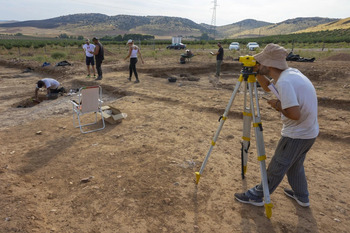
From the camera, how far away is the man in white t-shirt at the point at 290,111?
2.09m

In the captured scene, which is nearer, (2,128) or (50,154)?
(50,154)

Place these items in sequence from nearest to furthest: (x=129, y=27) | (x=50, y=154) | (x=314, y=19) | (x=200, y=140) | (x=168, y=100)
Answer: (x=50, y=154) < (x=200, y=140) < (x=168, y=100) < (x=129, y=27) < (x=314, y=19)

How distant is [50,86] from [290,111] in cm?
778

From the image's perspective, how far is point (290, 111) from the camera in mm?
2088

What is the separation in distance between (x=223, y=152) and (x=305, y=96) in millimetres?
2226

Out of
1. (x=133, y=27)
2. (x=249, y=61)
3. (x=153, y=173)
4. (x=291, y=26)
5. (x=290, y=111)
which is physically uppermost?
(x=291, y=26)

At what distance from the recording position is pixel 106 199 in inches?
115

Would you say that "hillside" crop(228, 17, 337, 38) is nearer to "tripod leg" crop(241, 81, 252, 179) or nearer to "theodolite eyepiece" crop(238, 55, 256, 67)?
"tripod leg" crop(241, 81, 252, 179)

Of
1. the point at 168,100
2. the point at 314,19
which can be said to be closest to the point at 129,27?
the point at 314,19

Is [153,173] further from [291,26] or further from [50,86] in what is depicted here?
[291,26]

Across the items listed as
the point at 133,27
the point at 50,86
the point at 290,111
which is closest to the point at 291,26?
the point at 133,27

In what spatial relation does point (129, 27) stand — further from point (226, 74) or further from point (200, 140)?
point (200, 140)

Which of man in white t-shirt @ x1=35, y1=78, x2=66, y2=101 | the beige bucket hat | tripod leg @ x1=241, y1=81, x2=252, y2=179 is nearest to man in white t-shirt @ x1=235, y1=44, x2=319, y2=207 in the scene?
the beige bucket hat

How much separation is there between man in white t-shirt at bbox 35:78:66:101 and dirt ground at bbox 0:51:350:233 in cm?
78
